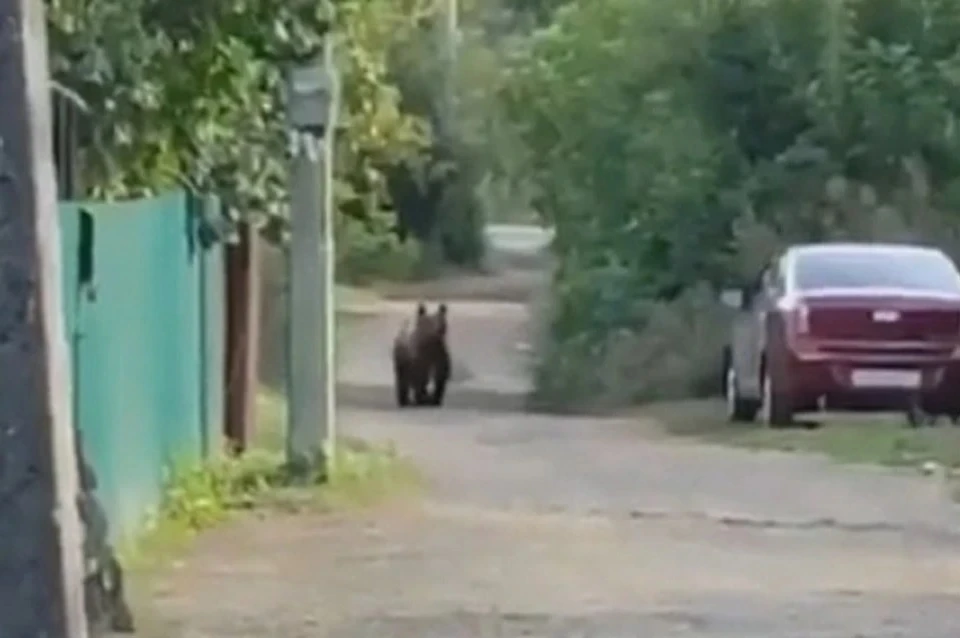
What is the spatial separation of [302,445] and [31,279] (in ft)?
38.7

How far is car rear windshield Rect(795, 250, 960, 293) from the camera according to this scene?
77.2 ft

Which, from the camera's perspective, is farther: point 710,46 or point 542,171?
point 542,171

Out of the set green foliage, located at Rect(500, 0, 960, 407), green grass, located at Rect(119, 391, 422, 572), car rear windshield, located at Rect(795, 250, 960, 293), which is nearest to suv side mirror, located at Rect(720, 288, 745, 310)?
car rear windshield, located at Rect(795, 250, 960, 293)

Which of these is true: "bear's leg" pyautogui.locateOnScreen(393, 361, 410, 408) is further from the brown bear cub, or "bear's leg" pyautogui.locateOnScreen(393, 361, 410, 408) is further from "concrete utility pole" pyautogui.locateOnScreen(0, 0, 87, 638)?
"concrete utility pole" pyautogui.locateOnScreen(0, 0, 87, 638)

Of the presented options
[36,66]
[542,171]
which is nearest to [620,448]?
[542,171]

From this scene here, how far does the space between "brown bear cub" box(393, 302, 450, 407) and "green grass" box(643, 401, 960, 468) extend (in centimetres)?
566

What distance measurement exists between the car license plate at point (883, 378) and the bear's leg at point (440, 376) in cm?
870

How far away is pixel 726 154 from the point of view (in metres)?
31.5

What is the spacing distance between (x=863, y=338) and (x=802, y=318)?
0.45m

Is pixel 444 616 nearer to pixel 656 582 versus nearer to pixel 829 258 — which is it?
pixel 656 582

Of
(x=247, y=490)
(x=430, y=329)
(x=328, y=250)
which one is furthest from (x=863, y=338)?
(x=430, y=329)

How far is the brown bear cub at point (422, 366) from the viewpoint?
31.2 meters

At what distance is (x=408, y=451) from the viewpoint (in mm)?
21906

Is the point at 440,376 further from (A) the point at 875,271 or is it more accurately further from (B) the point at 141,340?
(B) the point at 141,340
